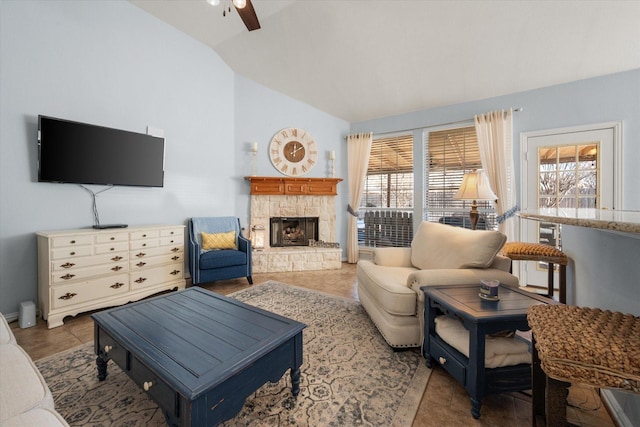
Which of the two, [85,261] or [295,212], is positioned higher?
[295,212]

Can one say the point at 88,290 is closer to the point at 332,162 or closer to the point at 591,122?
the point at 332,162

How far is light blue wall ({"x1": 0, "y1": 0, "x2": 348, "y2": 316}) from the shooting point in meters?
2.38

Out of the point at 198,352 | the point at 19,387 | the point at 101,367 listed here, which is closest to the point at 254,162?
the point at 101,367

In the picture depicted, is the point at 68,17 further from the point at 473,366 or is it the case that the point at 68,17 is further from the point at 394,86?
the point at 473,366

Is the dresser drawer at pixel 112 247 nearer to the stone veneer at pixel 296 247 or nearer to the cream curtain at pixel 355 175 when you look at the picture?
the stone veneer at pixel 296 247

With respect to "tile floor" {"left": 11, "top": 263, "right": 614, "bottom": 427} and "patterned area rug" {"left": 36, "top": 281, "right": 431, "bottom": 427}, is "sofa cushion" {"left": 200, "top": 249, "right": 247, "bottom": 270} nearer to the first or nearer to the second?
"tile floor" {"left": 11, "top": 263, "right": 614, "bottom": 427}

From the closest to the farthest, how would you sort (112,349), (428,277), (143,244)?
(112,349), (428,277), (143,244)

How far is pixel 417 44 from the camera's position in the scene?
324 cm

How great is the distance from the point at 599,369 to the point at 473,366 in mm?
721

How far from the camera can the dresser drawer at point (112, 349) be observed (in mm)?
1324

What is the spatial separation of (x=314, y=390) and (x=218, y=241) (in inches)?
102

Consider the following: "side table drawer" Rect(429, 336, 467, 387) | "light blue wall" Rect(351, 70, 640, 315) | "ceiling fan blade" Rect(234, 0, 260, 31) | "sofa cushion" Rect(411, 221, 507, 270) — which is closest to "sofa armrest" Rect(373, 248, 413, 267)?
"sofa cushion" Rect(411, 221, 507, 270)

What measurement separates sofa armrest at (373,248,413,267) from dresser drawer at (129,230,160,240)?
8.25ft

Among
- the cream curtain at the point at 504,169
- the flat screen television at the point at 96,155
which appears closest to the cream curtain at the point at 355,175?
the cream curtain at the point at 504,169
